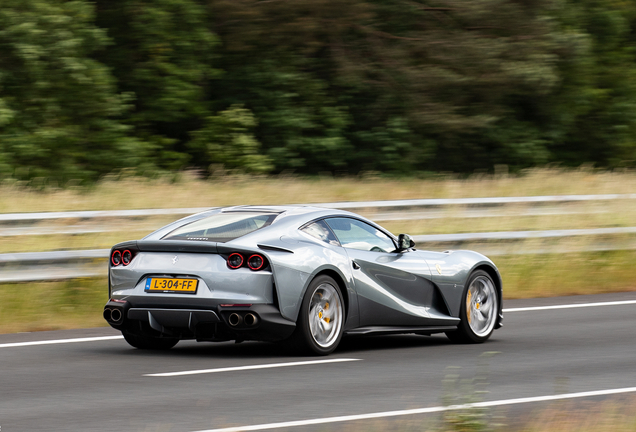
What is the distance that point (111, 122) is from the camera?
2855cm

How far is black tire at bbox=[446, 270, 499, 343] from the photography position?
10.1 m

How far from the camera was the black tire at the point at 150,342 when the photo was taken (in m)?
9.49

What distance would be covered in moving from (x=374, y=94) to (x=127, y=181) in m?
15.1

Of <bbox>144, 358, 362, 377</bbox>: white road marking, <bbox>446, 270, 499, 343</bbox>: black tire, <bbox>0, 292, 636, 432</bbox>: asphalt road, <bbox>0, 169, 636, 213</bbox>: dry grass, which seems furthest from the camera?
<bbox>0, 169, 636, 213</bbox>: dry grass

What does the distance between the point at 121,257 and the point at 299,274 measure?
1528mm

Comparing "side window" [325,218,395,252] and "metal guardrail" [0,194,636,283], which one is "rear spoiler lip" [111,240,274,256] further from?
"metal guardrail" [0,194,636,283]

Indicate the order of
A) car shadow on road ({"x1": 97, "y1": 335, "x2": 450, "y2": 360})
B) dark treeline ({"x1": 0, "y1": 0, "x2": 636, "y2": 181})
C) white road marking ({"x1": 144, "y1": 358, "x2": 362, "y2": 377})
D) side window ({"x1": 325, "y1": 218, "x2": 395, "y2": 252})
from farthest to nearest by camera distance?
dark treeline ({"x1": 0, "y1": 0, "x2": 636, "y2": 181})
side window ({"x1": 325, "y1": 218, "x2": 395, "y2": 252})
car shadow on road ({"x1": 97, "y1": 335, "x2": 450, "y2": 360})
white road marking ({"x1": 144, "y1": 358, "x2": 362, "y2": 377})

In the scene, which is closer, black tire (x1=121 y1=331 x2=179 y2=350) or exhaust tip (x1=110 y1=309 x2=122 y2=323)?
exhaust tip (x1=110 y1=309 x2=122 y2=323)

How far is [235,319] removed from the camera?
27.6ft

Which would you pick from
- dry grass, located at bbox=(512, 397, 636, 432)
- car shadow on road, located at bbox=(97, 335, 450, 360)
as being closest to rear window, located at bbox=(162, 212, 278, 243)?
car shadow on road, located at bbox=(97, 335, 450, 360)

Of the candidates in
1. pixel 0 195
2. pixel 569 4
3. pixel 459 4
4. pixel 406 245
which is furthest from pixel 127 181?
pixel 569 4

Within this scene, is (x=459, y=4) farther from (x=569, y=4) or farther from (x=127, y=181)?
(x=127, y=181)

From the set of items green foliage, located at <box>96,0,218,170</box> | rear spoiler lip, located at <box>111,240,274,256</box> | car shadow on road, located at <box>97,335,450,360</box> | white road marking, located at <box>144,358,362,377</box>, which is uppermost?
green foliage, located at <box>96,0,218,170</box>

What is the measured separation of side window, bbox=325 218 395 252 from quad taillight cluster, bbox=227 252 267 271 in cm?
105
